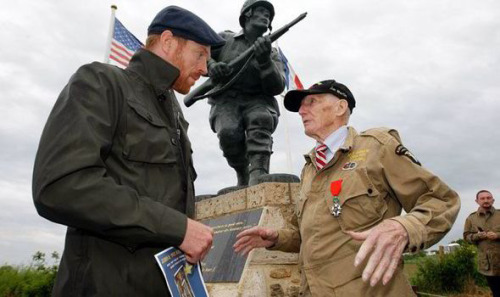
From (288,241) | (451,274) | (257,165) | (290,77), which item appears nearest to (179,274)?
(288,241)

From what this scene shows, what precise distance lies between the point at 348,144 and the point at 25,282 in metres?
6.76

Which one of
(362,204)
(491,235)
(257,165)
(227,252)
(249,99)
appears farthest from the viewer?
(491,235)

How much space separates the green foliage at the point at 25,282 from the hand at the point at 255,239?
580 centimetres

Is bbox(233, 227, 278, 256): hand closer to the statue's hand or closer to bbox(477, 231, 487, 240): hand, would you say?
the statue's hand

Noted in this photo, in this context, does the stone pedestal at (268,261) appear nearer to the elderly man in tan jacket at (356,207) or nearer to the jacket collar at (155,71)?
the elderly man in tan jacket at (356,207)

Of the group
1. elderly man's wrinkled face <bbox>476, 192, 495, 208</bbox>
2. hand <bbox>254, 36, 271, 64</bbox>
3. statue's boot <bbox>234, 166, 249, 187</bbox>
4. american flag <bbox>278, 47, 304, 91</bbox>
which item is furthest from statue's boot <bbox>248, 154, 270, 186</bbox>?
elderly man's wrinkled face <bbox>476, 192, 495, 208</bbox>

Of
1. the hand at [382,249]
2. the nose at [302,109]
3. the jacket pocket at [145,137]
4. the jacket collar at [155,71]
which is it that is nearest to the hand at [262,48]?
the nose at [302,109]

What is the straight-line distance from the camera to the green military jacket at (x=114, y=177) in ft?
3.83

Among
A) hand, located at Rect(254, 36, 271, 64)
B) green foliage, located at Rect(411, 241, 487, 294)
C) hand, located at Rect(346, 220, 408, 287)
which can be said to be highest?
hand, located at Rect(254, 36, 271, 64)

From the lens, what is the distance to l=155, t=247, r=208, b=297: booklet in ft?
4.07

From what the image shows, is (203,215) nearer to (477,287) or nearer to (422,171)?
(422,171)

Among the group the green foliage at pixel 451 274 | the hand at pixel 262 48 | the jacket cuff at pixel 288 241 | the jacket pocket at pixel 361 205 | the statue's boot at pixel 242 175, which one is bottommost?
the green foliage at pixel 451 274

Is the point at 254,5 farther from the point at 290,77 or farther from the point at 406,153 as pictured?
the point at 290,77

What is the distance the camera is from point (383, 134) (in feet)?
7.24
